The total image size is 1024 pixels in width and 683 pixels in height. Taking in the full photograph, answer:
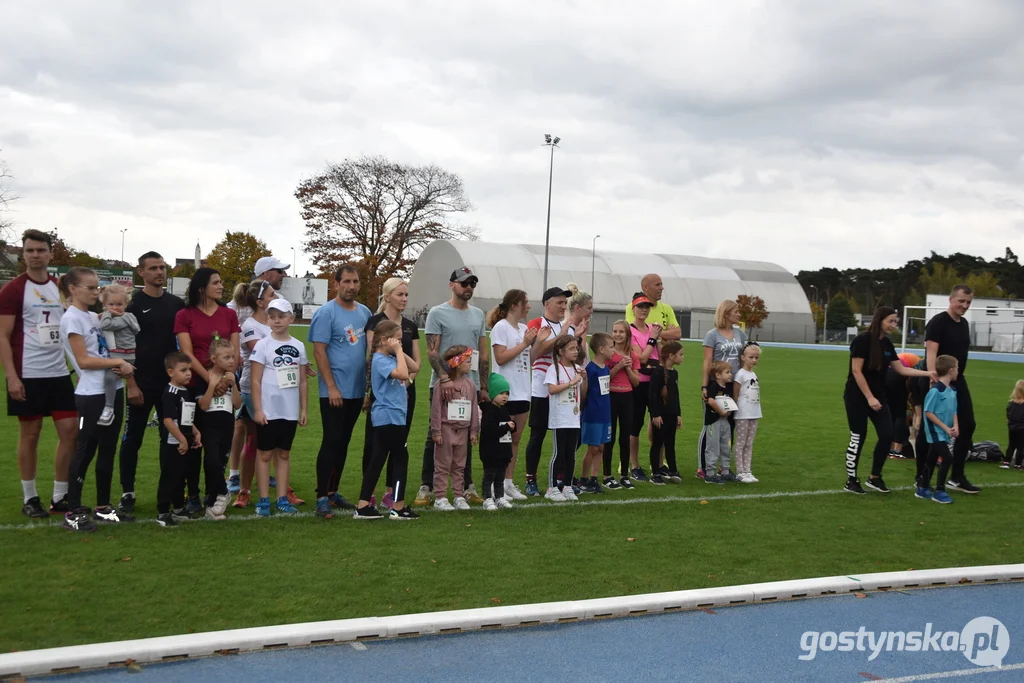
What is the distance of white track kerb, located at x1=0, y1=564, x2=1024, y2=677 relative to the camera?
3.96 m

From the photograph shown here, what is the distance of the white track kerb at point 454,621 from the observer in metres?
3.96

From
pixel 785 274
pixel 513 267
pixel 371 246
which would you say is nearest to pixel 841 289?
pixel 785 274

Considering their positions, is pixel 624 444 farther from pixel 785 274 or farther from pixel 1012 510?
pixel 785 274

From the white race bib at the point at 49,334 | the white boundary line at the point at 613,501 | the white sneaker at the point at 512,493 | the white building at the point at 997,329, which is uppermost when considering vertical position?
the white building at the point at 997,329

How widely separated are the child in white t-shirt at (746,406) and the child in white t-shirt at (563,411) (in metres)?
2.07

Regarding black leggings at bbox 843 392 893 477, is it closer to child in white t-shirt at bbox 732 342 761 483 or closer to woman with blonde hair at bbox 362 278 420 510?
child in white t-shirt at bbox 732 342 761 483

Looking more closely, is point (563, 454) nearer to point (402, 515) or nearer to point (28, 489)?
point (402, 515)

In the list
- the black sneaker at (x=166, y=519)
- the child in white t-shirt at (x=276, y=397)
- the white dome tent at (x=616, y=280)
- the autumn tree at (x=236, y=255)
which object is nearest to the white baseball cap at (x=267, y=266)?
the child in white t-shirt at (x=276, y=397)

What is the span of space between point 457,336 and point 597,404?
5.44ft

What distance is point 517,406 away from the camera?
25.8ft

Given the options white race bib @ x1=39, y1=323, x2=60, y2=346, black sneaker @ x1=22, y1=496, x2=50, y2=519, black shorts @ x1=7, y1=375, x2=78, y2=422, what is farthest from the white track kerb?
white race bib @ x1=39, y1=323, x2=60, y2=346

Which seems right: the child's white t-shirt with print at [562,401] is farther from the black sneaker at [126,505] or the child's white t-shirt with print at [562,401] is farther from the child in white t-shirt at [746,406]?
the black sneaker at [126,505]

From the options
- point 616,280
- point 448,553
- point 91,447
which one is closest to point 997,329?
point 616,280

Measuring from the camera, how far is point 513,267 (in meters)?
65.1
